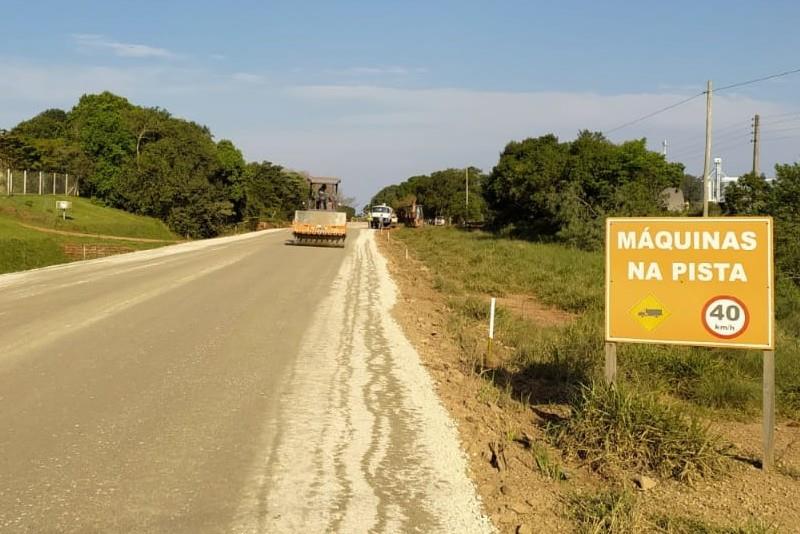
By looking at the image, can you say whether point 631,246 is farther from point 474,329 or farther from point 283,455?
point 474,329

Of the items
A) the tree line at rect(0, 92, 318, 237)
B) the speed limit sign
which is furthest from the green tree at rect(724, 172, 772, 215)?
the tree line at rect(0, 92, 318, 237)

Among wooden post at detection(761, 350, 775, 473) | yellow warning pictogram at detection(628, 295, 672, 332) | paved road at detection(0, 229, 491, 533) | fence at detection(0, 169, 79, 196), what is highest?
fence at detection(0, 169, 79, 196)

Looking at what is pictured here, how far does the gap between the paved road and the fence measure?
158ft

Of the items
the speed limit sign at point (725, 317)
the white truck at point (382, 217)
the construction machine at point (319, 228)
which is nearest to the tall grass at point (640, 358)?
the speed limit sign at point (725, 317)

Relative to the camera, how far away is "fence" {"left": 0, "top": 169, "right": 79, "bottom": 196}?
55.2 meters

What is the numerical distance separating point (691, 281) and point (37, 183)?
64109 mm

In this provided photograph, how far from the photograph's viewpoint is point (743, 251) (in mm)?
5738

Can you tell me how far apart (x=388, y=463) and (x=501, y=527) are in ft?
4.18

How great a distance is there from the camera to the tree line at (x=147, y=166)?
63.0 meters

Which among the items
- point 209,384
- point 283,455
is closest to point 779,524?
point 283,455

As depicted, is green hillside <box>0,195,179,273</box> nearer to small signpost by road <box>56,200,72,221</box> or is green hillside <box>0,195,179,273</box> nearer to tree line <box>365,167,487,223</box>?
small signpost by road <box>56,200,72,221</box>

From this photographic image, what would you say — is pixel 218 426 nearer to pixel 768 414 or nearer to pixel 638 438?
pixel 638 438

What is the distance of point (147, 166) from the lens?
6450 centimetres

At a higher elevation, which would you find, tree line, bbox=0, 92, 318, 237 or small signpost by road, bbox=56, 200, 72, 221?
tree line, bbox=0, 92, 318, 237
